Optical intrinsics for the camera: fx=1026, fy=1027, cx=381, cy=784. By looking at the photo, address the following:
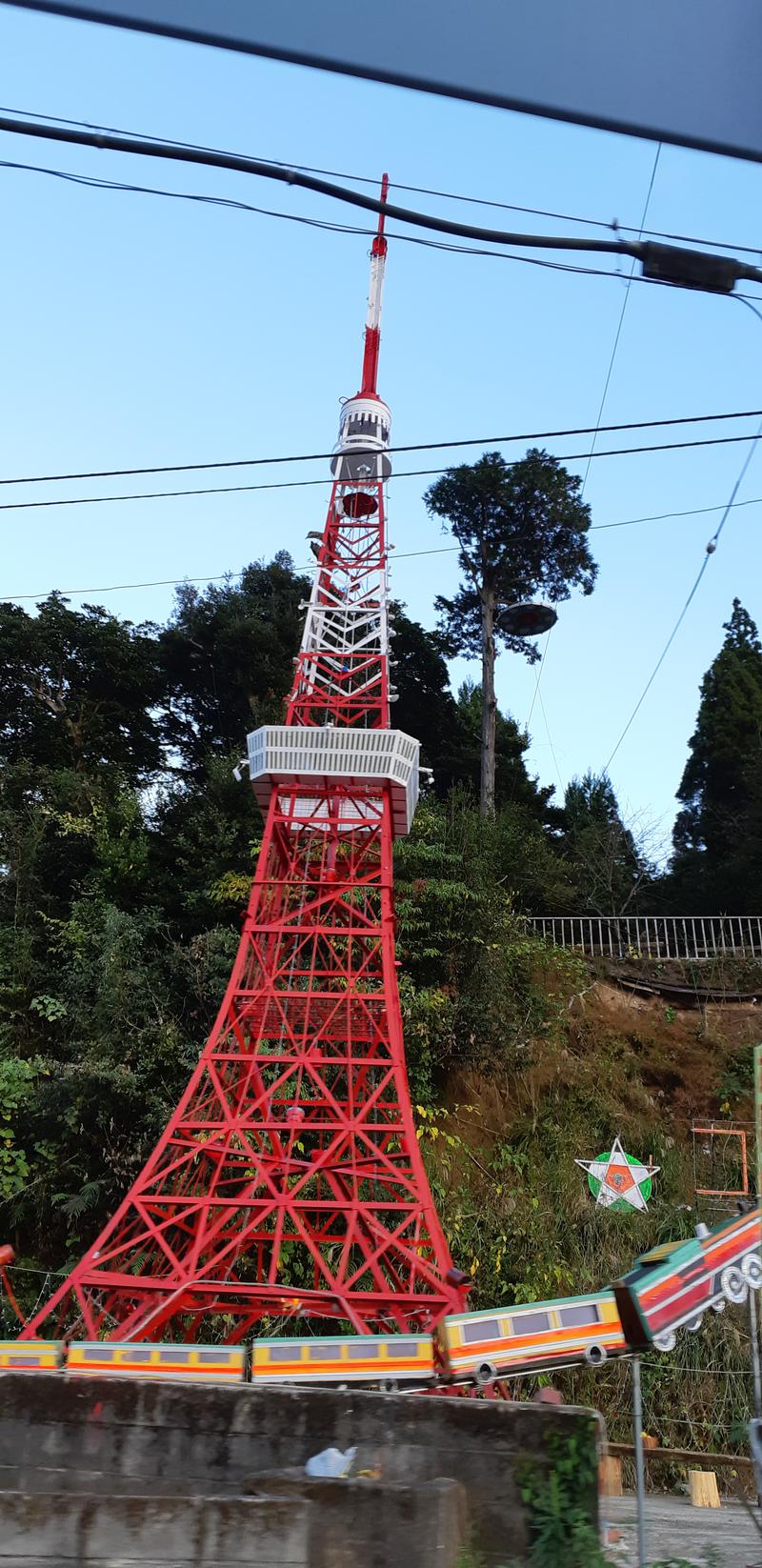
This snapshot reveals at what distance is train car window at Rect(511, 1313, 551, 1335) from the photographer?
5.42 m

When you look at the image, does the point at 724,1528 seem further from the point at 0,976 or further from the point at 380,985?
the point at 0,976

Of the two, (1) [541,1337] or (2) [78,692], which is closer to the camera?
(1) [541,1337]

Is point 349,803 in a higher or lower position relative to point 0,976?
higher

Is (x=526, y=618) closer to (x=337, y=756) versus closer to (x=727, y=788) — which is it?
(x=727, y=788)

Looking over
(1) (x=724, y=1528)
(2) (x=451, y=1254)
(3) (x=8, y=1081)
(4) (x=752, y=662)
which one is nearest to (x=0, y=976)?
(3) (x=8, y=1081)

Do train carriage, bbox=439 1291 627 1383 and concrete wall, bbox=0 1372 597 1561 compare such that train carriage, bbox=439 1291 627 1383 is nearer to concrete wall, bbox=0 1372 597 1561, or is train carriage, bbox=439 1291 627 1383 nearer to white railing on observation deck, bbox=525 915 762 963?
concrete wall, bbox=0 1372 597 1561

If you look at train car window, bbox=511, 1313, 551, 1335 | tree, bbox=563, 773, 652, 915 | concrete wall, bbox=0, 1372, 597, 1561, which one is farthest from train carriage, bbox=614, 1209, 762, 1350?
tree, bbox=563, 773, 652, 915

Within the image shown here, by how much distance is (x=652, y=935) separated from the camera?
1911 cm

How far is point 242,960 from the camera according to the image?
12.3 m

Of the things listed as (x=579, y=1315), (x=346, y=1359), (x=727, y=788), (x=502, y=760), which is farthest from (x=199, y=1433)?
(x=727, y=788)

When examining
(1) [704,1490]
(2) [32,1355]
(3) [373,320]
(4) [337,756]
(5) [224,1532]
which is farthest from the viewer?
(3) [373,320]

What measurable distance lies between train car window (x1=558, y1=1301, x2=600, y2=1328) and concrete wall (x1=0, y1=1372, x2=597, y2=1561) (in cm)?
65

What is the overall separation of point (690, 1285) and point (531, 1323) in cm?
88

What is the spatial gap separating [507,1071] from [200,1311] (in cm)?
565
